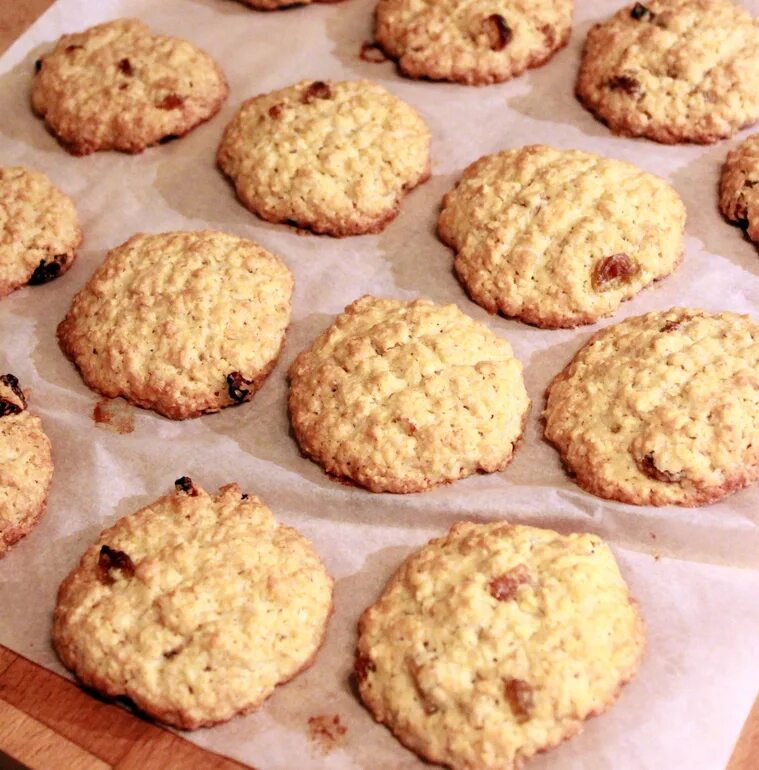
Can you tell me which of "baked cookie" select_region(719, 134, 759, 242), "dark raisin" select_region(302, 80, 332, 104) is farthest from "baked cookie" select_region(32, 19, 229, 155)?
"baked cookie" select_region(719, 134, 759, 242)

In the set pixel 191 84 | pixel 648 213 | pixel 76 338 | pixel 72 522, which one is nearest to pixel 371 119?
pixel 191 84

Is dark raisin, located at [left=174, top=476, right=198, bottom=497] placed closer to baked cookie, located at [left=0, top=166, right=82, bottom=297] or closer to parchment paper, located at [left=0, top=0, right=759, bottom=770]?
parchment paper, located at [left=0, top=0, right=759, bottom=770]

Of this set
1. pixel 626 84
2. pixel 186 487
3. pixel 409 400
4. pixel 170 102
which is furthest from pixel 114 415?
pixel 626 84

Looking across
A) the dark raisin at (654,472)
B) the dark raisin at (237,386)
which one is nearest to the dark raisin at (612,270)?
the dark raisin at (654,472)

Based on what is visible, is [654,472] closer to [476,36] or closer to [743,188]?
[743,188]

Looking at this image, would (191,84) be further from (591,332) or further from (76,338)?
(591,332)
